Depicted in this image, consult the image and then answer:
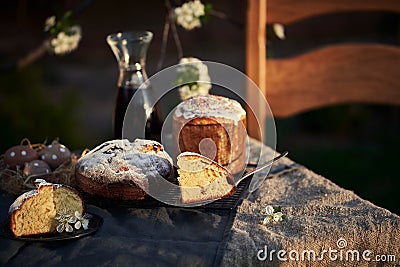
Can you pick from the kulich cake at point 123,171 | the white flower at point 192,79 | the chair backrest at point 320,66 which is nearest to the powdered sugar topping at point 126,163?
the kulich cake at point 123,171

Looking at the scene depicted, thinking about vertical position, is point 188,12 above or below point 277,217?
above

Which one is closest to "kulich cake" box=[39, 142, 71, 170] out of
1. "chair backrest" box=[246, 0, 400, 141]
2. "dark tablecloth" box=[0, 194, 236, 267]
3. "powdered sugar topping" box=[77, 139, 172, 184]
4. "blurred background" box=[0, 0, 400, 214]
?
"powdered sugar topping" box=[77, 139, 172, 184]

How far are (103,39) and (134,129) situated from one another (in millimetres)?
3449

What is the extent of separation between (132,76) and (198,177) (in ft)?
1.39

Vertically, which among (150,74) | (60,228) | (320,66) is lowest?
(150,74)

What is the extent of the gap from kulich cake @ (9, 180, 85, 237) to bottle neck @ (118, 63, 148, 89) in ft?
1.49

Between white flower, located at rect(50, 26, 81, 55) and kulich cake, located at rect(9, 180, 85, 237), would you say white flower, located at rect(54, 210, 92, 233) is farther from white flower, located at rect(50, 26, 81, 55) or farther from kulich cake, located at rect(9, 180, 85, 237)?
white flower, located at rect(50, 26, 81, 55)

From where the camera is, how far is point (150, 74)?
446 centimetres

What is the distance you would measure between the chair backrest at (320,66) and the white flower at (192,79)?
1.28ft

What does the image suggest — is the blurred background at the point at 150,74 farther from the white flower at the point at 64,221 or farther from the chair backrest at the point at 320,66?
the white flower at the point at 64,221

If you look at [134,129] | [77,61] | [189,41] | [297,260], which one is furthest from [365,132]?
[297,260]

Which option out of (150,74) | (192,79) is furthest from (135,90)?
(150,74)

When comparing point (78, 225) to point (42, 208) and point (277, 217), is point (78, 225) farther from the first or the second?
point (277, 217)

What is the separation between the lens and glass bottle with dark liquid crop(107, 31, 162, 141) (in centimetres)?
148
